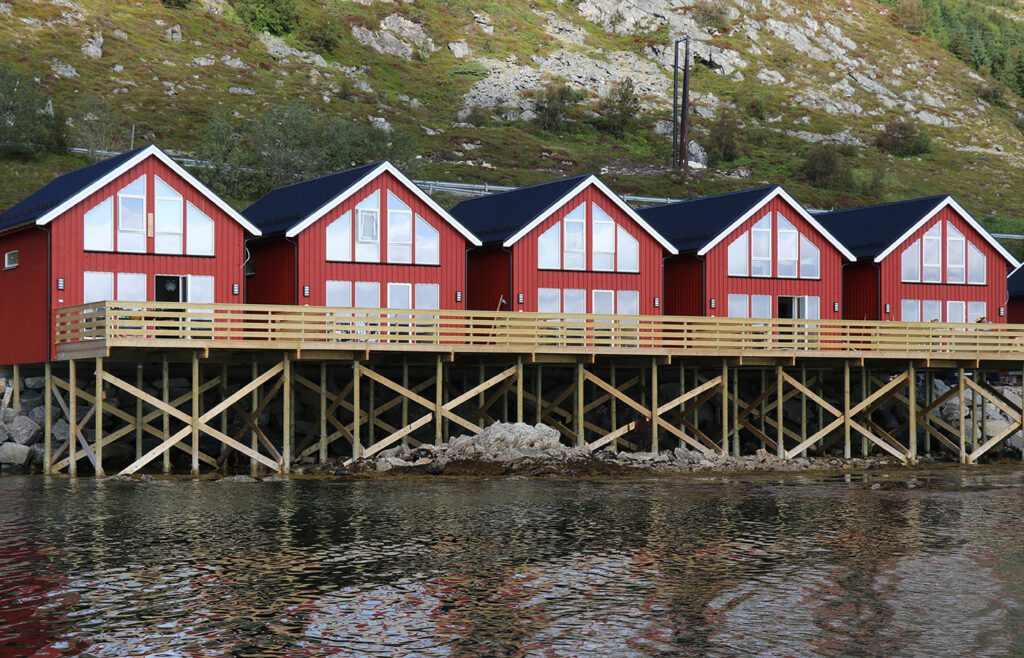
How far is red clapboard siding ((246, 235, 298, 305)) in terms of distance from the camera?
41906 mm

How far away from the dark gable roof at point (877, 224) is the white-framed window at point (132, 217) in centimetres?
2677

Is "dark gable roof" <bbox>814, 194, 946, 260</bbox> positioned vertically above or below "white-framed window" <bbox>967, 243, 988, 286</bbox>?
above

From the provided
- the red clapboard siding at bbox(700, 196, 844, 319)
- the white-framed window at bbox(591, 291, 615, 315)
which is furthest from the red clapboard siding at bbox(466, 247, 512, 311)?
the red clapboard siding at bbox(700, 196, 844, 319)

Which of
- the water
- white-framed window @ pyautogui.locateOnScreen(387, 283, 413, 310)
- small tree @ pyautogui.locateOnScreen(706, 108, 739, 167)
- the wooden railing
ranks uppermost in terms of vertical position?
small tree @ pyautogui.locateOnScreen(706, 108, 739, 167)

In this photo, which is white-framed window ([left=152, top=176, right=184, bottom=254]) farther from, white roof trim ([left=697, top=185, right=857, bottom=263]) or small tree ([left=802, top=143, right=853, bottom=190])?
small tree ([left=802, top=143, right=853, bottom=190])

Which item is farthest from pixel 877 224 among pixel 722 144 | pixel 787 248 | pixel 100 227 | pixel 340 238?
pixel 722 144

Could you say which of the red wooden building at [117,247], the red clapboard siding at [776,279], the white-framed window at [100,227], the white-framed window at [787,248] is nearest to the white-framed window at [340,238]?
the red wooden building at [117,247]

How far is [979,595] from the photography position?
21078 mm

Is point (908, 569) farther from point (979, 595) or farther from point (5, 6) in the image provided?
point (5, 6)

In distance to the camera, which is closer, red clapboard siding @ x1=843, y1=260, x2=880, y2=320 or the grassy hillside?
red clapboard siding @ x1=843, y1=260, x2=880, y2=320

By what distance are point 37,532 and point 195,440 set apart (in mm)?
10283

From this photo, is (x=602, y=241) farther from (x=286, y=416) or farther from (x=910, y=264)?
(x=286, y=416)

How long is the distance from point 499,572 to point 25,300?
2255cm

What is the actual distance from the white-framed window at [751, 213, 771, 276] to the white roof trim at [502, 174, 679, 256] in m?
3.12
